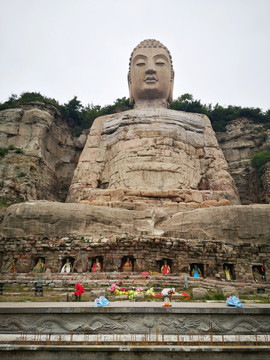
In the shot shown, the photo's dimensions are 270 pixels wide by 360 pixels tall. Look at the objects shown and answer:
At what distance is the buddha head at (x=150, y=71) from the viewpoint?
19.1 m

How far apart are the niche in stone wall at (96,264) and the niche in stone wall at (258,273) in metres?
4.81

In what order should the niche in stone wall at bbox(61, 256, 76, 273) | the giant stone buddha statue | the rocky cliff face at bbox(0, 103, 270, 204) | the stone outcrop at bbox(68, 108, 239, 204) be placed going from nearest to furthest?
the niche in stone wall at bbox(61, 256, 76, 273)
the giant stone buddha statue
the stone outcrop at bbox(68, 108, 239, 204)
the rocky cliff face at bbox(0, 103, 270, 204)

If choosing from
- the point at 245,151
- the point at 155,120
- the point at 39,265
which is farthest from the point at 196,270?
the point at 245,151

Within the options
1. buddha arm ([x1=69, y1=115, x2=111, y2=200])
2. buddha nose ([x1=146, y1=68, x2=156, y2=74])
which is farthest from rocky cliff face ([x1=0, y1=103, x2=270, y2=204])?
buddha nose ([x1=146, y1=68, x2=156, y2=74])

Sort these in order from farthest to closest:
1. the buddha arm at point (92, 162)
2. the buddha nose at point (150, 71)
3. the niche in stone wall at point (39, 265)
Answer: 1. the buddha nose at point (150, 71)
2. the buddha arm at point (92, 162)
3. the niche in stone wall at point (39, 265)

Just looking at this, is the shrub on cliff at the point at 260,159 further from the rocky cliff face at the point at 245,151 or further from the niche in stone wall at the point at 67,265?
the niche in stone wall at the point at 67,265

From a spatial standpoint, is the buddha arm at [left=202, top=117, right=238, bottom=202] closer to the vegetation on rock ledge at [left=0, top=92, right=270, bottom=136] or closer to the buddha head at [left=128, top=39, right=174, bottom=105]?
the buddha head at [left=128, top=39, right=174, bottom=105]

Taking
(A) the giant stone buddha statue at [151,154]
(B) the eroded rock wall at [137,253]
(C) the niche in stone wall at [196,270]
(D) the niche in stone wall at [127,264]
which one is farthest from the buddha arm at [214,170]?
(D) the niche in stone wall at [127,264]

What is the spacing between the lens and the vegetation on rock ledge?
24.0m

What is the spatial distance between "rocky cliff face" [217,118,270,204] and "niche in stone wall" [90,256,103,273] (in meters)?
12.2

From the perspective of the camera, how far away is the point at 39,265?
11016 mm

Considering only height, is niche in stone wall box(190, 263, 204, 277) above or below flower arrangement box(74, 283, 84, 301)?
above

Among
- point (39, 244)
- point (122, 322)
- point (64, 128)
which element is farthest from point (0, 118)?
point (122, 322)

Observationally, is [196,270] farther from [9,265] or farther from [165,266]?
[9,265]
